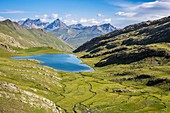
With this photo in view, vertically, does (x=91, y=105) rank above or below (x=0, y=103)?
below

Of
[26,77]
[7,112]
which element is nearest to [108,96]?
[26,77]

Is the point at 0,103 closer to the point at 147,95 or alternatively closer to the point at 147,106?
the point at 147,106

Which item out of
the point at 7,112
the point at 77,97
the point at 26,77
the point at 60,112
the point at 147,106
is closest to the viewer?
the point at 7,112

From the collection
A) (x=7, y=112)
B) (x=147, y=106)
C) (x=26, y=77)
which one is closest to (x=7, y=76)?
(x=26, y=77)

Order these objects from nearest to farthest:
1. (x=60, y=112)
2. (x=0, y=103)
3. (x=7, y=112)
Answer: (x=7, y=112), (x=0, y=103), (x=60, y=112)

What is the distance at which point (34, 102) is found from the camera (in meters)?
132

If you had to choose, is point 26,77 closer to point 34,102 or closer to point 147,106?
point 34,102

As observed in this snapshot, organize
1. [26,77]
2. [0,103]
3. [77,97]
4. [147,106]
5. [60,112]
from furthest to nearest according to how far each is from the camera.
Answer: [26,77] < [77,97] < [147,106] < [60,112] < [0,103]

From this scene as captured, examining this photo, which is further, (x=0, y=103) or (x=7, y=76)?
(x=7, y=76)

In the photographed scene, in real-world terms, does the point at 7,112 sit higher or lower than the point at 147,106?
higher

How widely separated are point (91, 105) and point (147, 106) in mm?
32142

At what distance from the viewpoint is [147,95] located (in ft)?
601

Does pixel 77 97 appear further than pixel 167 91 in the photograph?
No

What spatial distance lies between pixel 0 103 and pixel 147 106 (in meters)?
83.5
